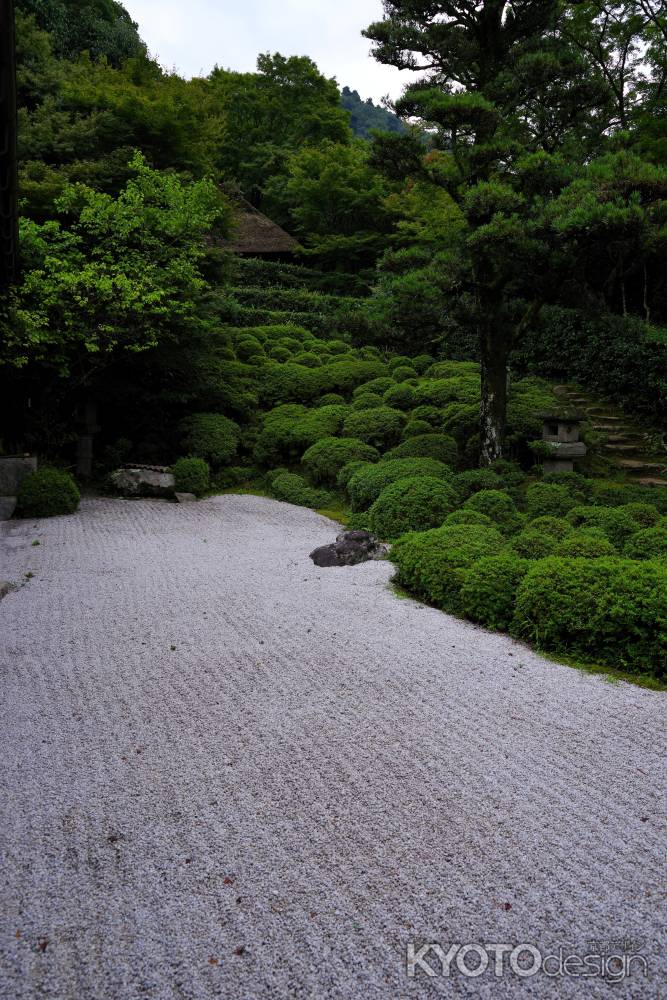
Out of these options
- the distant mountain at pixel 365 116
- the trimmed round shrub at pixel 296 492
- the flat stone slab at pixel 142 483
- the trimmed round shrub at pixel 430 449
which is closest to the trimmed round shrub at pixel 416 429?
the trimmed round shrub at pixel 430 449

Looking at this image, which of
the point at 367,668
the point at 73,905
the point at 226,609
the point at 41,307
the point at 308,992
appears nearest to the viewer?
the point at 308,992

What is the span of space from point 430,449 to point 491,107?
4582mm

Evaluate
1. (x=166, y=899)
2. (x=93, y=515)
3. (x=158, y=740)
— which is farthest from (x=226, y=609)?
(x=93, y=515)

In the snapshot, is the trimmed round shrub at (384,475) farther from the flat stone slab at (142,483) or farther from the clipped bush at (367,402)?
the flat stone slab at (142,483)

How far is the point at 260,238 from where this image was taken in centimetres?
2417

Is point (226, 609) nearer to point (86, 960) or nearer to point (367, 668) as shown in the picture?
point (367, 668)

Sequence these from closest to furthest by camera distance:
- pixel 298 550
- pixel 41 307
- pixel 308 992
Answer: pixel 308 992 < pixel 298 550 < pixel 41 307

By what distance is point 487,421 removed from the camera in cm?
902

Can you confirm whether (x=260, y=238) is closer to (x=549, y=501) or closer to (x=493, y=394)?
(x=493, y=394)

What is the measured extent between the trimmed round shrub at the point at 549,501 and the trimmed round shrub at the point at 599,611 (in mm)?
2752

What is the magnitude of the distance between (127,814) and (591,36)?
20.4 metres

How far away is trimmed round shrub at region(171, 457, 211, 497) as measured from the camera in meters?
10.5

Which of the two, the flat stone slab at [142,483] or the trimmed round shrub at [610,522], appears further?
the flat stone slab at [142,483]

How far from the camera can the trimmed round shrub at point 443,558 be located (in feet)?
17.3
